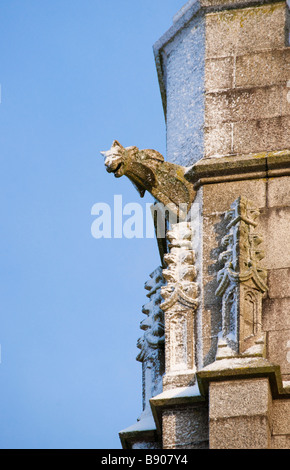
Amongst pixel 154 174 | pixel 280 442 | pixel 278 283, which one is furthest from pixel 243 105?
pixel 280 442

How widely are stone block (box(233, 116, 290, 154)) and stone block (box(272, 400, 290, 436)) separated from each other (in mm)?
2940

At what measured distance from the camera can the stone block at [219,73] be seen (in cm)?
1895

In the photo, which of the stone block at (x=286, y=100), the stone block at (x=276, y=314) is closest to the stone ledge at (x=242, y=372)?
the stone block at (x=276, y=314)

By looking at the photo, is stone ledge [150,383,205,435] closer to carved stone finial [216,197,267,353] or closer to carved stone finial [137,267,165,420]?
carved stone finial [216,197,267,353]

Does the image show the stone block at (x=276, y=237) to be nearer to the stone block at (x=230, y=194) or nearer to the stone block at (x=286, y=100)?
the stone block at (x=230, y=194)

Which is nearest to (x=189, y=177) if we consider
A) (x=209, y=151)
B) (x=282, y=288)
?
(x=209, y=151)

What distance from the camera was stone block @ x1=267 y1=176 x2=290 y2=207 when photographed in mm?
18000

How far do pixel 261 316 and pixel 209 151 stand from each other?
7.18ft

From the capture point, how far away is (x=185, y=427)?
16906 millimetres

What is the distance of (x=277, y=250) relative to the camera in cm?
1770

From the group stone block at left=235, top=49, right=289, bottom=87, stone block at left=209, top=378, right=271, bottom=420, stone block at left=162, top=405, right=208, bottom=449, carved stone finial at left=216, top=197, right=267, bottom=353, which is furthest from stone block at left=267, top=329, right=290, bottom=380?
stone block at left=235, top=49, right=289, bottom=87

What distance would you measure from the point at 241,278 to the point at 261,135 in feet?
6.38

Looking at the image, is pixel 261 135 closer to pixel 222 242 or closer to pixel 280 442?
pixel 222 242
